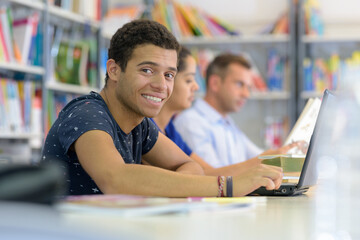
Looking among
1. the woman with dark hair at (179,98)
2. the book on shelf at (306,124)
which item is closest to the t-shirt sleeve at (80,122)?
the book on shelf at (306,124)

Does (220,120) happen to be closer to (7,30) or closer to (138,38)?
(7,30)

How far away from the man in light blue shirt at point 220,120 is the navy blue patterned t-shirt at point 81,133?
51.0 inches

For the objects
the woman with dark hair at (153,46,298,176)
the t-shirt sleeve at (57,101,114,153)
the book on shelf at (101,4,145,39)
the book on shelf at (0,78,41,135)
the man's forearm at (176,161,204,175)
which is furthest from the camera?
the book on shelf at (101,4,145,39)

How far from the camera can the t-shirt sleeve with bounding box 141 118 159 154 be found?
1.77 metres

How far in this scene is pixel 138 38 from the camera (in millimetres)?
1581

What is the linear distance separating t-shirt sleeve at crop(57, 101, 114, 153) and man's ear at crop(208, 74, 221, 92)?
2.29m

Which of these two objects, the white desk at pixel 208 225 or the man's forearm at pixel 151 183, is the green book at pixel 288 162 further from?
the white desk at pixel 208 225

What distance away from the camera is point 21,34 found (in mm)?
3039

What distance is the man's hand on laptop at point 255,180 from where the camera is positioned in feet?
3.97

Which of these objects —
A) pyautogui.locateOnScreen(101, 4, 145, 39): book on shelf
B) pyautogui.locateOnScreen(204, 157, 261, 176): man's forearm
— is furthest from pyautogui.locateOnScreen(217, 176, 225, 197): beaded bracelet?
pyautogui.locateOnScreen(101, 4, 145, 39): book on shelf

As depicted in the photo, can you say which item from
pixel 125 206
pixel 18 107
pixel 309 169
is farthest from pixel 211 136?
pixel 125 206

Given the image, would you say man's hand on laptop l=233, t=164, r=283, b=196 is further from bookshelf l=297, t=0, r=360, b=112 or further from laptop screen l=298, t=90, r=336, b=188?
bookshelf l=297, t=0, r=360, b=112

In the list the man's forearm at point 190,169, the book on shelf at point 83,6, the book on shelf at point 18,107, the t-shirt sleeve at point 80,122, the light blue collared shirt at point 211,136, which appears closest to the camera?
the t-shirt sleeve at point 80,122

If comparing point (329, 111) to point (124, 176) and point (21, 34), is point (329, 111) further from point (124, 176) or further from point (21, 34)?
point (21, 34)
